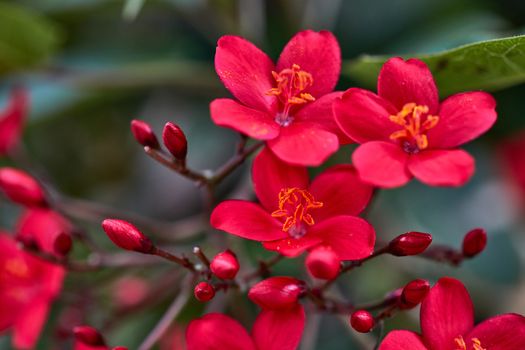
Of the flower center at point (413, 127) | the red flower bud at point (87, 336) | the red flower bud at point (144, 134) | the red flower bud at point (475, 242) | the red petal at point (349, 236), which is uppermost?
the flower center at point (413, 127)

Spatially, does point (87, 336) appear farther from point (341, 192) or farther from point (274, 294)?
point (341, 192)

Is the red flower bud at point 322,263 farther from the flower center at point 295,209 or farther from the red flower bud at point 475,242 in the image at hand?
the red flower bud at point 475,242

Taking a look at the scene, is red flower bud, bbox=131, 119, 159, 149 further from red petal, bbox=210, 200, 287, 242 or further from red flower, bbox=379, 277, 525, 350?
red flower, bbox=379, 277, 525, 350

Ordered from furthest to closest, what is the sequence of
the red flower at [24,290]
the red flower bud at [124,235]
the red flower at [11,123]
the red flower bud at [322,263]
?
1. the red flower at [11,123]
2. the red flower at [24,290]
3. the red flower bud at [124,235]
4. the red flower bud at [322,263]

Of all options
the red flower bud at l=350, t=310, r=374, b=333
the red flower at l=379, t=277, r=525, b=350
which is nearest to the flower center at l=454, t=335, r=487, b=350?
the red flower at l=379, t=277, r=525, b=350

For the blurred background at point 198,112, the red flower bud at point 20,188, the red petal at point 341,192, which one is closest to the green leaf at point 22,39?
the blurred background at point 198,112

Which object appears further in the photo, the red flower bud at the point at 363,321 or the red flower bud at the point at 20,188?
the red flower bud at the point at 20,188
